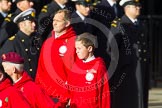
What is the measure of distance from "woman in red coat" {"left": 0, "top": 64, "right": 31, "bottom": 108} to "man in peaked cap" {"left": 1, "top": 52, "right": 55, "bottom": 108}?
192 mm

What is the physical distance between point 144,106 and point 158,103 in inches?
74.1

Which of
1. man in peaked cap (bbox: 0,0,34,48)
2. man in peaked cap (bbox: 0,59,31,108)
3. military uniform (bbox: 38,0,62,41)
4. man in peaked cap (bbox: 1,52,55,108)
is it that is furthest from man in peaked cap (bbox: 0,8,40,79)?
man in peaked cap (bbox: 0,59,31,108)

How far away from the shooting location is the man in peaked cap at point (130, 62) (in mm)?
12703

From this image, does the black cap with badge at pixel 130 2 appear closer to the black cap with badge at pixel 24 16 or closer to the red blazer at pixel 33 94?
the black cap with badge at pixel 24 16

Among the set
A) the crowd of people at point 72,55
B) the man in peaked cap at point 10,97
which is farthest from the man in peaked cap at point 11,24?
the man in peaked cap at point 10,97

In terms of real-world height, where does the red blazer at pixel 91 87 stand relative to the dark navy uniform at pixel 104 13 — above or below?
below

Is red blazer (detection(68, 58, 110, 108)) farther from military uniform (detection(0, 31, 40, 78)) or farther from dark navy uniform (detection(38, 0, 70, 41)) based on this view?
dark navy uniform (detection(38, 0, 70, 41))

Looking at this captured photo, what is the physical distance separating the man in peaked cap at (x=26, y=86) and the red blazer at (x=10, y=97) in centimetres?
19

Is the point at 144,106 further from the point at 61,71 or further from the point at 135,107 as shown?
the point at 61,71

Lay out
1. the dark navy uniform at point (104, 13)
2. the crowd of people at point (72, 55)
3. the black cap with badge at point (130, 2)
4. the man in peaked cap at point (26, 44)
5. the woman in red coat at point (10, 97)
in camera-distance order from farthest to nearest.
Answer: the dark navy uniform at point (104, 13), the black cap with badge at point (130, 2), the man in peaked cap at point (26, 44), the crowd of people at point (72, 55), the woman in red coat at point (10, 97)

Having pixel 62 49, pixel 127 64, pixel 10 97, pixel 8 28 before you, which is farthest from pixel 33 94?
pixel 8 28

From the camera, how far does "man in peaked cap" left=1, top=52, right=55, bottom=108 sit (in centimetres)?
915

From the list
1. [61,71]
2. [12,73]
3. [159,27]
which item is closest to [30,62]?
[61,71]

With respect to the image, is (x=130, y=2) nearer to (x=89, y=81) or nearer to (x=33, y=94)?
(x=89, y=81)
